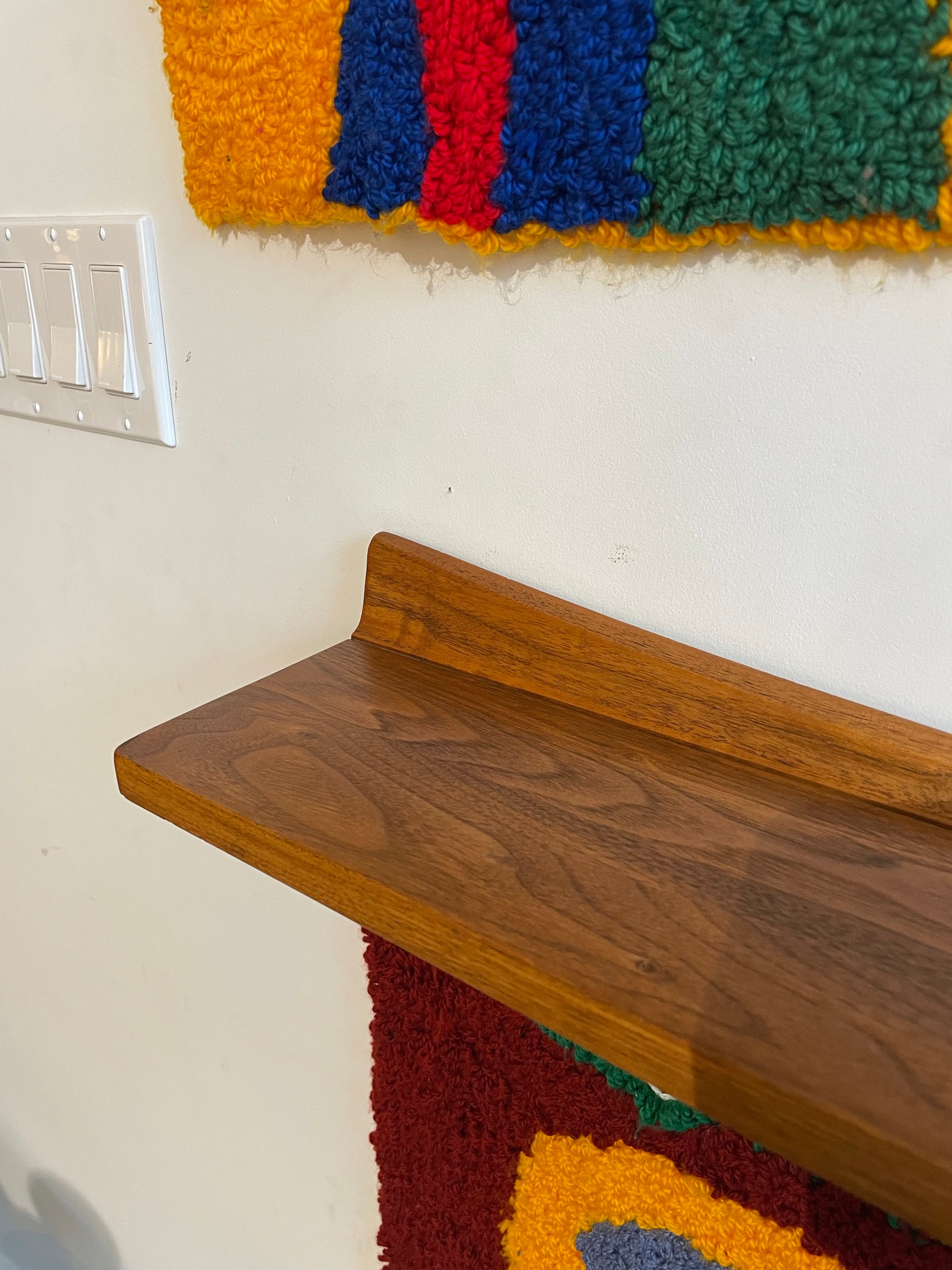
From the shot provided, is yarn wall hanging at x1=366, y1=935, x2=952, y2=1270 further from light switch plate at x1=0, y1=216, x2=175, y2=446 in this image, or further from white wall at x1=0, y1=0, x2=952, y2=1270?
light switch plate at x1=0, y1=216, x2=175, y2=446

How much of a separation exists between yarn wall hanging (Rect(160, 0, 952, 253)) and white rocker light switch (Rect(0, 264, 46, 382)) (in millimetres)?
195

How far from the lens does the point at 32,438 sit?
0.66 m

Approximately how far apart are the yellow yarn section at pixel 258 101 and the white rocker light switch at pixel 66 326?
139 millimetres

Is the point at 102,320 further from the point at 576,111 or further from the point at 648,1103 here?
the point at 648,1103

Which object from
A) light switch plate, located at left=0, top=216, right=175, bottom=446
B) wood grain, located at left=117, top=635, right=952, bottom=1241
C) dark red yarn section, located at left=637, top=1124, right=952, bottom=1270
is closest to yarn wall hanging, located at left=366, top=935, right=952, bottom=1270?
dark red yarn section, located at left=637, top=1124, right=952, bottom=1270

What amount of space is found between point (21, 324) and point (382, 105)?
1.09 ft

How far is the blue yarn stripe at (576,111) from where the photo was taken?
1.11 ft

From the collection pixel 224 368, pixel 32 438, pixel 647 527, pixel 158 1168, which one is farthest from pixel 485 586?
pixel 158 1168

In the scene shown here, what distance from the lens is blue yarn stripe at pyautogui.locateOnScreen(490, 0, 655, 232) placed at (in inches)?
13.3

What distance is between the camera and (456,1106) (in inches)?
21.3

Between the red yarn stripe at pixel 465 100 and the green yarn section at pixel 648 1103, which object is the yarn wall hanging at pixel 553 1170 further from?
the red yarn stripe at pixel 465 100

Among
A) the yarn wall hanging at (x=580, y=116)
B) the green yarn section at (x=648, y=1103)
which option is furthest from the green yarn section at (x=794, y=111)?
the green yarn section at (x=648, y=1103)

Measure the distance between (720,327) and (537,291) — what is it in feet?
0.28

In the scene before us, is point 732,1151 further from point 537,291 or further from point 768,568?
point 537,291
